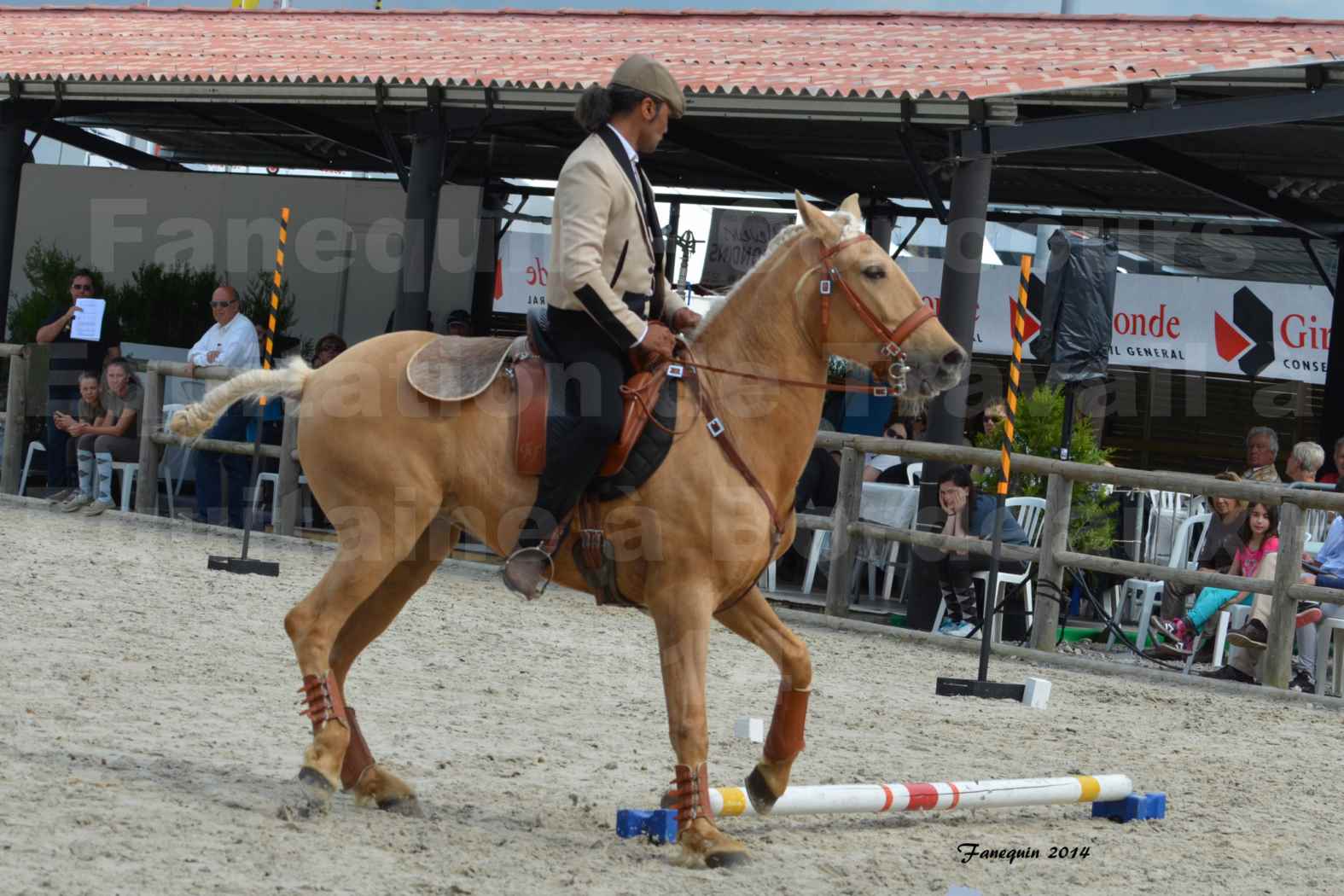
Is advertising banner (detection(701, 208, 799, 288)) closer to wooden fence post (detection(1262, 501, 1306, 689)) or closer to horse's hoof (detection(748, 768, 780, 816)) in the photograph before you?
wooden fence post (detection(1262, 501, 1306, 689))

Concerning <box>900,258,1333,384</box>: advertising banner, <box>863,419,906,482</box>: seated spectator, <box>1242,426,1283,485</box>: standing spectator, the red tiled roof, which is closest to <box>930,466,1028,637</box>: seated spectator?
<box>863,419,906,482</box>: seated spectator

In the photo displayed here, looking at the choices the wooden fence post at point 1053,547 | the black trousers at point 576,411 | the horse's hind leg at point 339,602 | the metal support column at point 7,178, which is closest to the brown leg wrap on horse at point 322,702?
the horse's hind leg at point 339,602

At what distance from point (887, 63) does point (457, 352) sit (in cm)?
Answer: 792

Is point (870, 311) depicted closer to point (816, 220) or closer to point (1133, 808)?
point (816, 220)

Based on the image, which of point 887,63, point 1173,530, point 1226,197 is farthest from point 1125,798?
point 1226,197

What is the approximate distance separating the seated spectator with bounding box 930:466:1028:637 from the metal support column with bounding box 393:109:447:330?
5194 mm

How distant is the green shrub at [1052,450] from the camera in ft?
36.0

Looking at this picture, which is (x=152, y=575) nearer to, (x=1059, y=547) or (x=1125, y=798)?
(x=1059, y=547)

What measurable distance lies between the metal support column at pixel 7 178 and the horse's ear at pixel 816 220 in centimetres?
1242

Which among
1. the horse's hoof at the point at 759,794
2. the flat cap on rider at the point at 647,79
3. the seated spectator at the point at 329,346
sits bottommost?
the horse's hoof at the point at 759,794

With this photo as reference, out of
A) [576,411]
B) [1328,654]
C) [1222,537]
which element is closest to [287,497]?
[1222,537]

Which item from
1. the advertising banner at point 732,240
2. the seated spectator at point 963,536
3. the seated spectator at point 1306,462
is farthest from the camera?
the advertising banner at point 732,240

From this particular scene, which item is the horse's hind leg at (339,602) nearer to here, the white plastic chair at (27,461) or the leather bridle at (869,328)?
the leather bridle at (869,328)

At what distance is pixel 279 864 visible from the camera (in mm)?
4141
